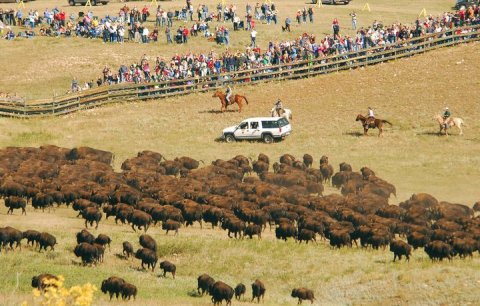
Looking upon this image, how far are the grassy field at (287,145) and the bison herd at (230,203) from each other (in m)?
0.63

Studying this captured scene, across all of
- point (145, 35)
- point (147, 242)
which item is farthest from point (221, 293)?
point (145, 35)

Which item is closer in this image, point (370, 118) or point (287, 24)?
point (370, 118)

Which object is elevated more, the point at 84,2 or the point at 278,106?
the point at 84,2

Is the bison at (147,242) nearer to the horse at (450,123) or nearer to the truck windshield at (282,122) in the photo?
the truck windshield at (282,122)

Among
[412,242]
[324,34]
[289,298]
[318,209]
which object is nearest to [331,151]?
[318,209]

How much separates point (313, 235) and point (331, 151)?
15791 mm

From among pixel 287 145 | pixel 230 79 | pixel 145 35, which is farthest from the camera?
pixel 145 35

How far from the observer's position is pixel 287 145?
55.3 m

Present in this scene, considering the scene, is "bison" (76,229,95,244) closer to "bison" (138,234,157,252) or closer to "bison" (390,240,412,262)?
"bison" (138,234,157,252)

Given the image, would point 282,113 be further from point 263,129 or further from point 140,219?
point 140,219

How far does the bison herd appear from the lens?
36.6 m

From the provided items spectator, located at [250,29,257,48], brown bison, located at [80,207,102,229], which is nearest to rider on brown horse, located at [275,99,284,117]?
spectator, located at [250,29,257,48]

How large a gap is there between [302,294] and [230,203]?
34.2 feet

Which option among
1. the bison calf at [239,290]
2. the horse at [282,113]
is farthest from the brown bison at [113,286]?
the horse at [282,113]
